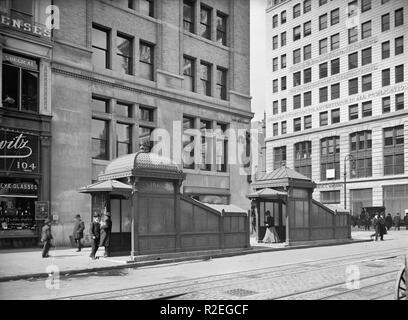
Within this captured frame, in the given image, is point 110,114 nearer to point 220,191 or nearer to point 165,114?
point 165,114

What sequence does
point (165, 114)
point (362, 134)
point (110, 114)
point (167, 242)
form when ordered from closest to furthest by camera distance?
point (167, 242) → point (110, 114) → point (165, 114) → point (362, 134)

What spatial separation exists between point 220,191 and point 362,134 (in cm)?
3007

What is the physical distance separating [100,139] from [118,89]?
297 cm

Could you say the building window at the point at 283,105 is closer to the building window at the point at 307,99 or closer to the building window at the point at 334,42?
the building window at the point at 307,99

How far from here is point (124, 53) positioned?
88.9 ft

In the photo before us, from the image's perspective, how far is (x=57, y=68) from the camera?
902 inches

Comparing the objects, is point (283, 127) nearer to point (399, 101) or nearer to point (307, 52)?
point (307, 52)

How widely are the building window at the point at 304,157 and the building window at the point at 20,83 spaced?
45.0m

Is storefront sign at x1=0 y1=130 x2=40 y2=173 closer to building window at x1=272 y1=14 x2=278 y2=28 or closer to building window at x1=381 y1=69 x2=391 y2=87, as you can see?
building window at x1=272 y1=14 x2=278 y2=28

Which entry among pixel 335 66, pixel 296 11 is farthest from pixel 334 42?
pixel 335 66

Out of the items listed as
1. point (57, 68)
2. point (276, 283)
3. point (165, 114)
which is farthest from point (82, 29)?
point (276, 283)

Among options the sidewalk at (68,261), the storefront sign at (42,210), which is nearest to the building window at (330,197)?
the sidewalk at (68,261)

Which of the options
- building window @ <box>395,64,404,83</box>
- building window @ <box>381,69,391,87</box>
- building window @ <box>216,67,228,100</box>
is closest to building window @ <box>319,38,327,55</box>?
building window @ <box>381,69,391,87</box>

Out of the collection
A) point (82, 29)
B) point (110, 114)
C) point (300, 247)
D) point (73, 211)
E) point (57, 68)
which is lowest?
point (300, 247)
